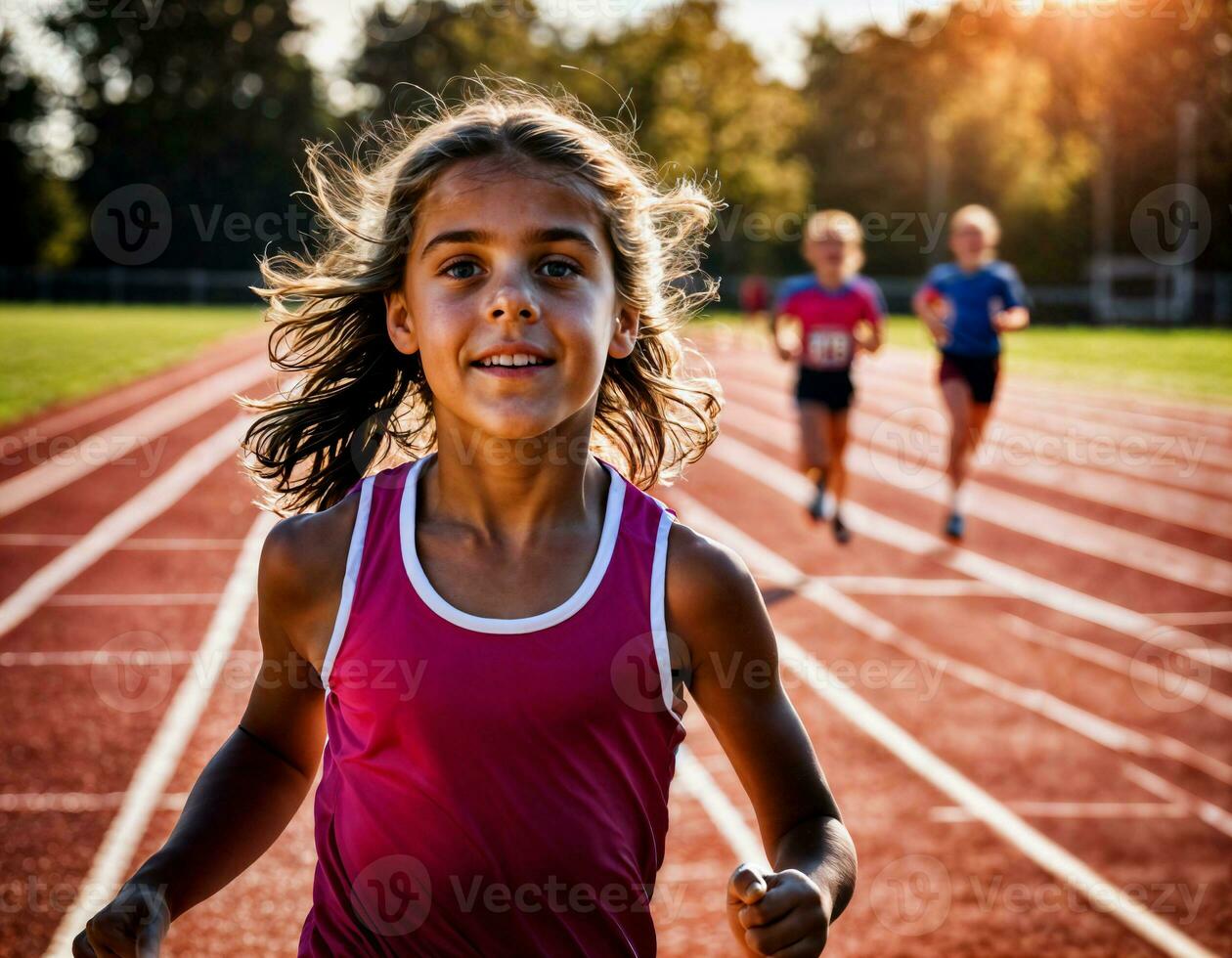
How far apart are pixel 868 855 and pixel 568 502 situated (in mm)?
3199

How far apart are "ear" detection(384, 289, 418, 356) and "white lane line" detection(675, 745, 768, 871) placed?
2.84m

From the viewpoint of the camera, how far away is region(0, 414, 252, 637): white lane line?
7527 millimetres

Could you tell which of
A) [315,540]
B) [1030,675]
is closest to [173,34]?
[1030,675]

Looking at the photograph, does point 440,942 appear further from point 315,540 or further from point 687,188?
point 687,188

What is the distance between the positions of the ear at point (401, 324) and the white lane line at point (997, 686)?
465 centimetres

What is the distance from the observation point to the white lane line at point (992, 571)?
7.66 metres

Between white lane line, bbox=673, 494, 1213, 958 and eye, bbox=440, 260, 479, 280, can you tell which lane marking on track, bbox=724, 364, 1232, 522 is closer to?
white lane line, bbox=673, 494, 1213, 958

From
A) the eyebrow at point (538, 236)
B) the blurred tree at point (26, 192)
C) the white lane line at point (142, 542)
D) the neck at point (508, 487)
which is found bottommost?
the white lane line at point (142, 542)

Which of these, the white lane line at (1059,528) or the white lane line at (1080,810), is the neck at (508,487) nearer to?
the white lane line at (1080,810)

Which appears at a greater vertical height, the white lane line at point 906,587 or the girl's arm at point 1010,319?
the girl's arm at point 1010,319

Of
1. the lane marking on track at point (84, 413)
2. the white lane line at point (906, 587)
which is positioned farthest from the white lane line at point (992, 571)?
the lane marking on track at point (84, 413)

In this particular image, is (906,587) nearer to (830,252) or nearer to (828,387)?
(828,387)

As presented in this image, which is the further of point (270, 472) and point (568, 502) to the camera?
point (270, 472)

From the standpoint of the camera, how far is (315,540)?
1.82 meters
